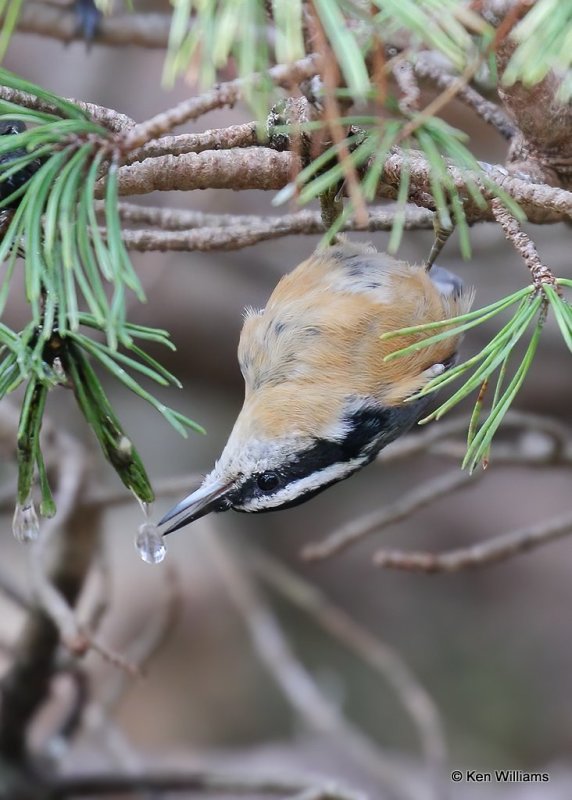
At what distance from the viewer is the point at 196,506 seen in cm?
128

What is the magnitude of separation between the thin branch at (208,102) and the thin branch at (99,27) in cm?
124

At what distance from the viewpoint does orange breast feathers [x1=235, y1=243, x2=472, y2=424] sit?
1.27 m

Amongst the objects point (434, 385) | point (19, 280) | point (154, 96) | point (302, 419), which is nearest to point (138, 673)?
point (302, 419)

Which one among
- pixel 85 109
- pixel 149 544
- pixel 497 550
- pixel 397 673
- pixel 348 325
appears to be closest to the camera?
pixel 85 109

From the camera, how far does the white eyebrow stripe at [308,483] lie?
1.29m

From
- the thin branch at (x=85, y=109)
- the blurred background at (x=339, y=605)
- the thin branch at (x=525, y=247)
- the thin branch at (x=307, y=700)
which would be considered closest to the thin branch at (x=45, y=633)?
the thin branch at (x=307, y=700)

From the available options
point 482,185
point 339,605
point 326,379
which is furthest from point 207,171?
point 339,605

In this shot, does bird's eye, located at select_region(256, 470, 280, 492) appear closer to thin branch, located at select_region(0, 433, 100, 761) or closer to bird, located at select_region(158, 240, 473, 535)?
bird, located at select_region(158, 240, 473, 535)

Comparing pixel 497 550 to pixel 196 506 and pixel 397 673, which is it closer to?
pixel 397 673

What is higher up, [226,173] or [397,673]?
[226,173]

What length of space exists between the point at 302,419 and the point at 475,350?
4.94ft

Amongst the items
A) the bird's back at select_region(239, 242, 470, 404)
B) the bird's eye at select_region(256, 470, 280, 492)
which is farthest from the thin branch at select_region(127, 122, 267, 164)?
the bird's eye at select_region(256, 470, 280, 492)

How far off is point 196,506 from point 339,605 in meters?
2.42

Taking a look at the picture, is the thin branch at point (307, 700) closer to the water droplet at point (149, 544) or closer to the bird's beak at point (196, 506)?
the bird's beak at point (196, 506)
